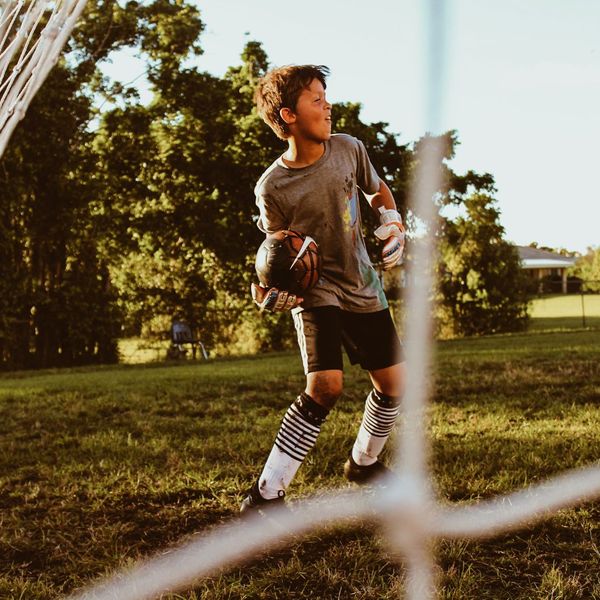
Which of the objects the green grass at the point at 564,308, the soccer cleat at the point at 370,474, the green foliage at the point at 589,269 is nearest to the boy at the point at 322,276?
the soccer cleat at the point at 370,474

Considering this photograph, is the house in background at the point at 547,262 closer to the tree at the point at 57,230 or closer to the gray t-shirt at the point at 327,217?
the tree at the point at 57,230

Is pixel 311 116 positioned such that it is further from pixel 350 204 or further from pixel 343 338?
pixel 343 338

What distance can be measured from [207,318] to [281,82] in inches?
803

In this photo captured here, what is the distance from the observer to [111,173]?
66.6 feet

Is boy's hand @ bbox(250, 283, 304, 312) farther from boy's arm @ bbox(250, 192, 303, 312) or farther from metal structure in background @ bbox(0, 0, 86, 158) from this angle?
metal structure in background @ bbox(0, 0, 86, 158)

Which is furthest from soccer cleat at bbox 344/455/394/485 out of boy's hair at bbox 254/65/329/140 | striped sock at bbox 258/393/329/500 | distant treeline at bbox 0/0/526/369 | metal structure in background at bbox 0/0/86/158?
distant treeline at bbox 0/0/526/369

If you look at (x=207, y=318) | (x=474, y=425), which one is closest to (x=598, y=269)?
(x=207, y=318)

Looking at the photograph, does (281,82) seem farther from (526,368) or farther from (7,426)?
(526,368)

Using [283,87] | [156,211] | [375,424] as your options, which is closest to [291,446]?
[375,424]

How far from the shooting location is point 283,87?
321 cm

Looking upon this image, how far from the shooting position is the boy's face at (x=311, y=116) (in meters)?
3.19

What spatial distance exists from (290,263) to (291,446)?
0.80 m

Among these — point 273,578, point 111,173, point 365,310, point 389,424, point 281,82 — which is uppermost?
point 111,173

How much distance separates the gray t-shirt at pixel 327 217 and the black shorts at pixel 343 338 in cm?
5
